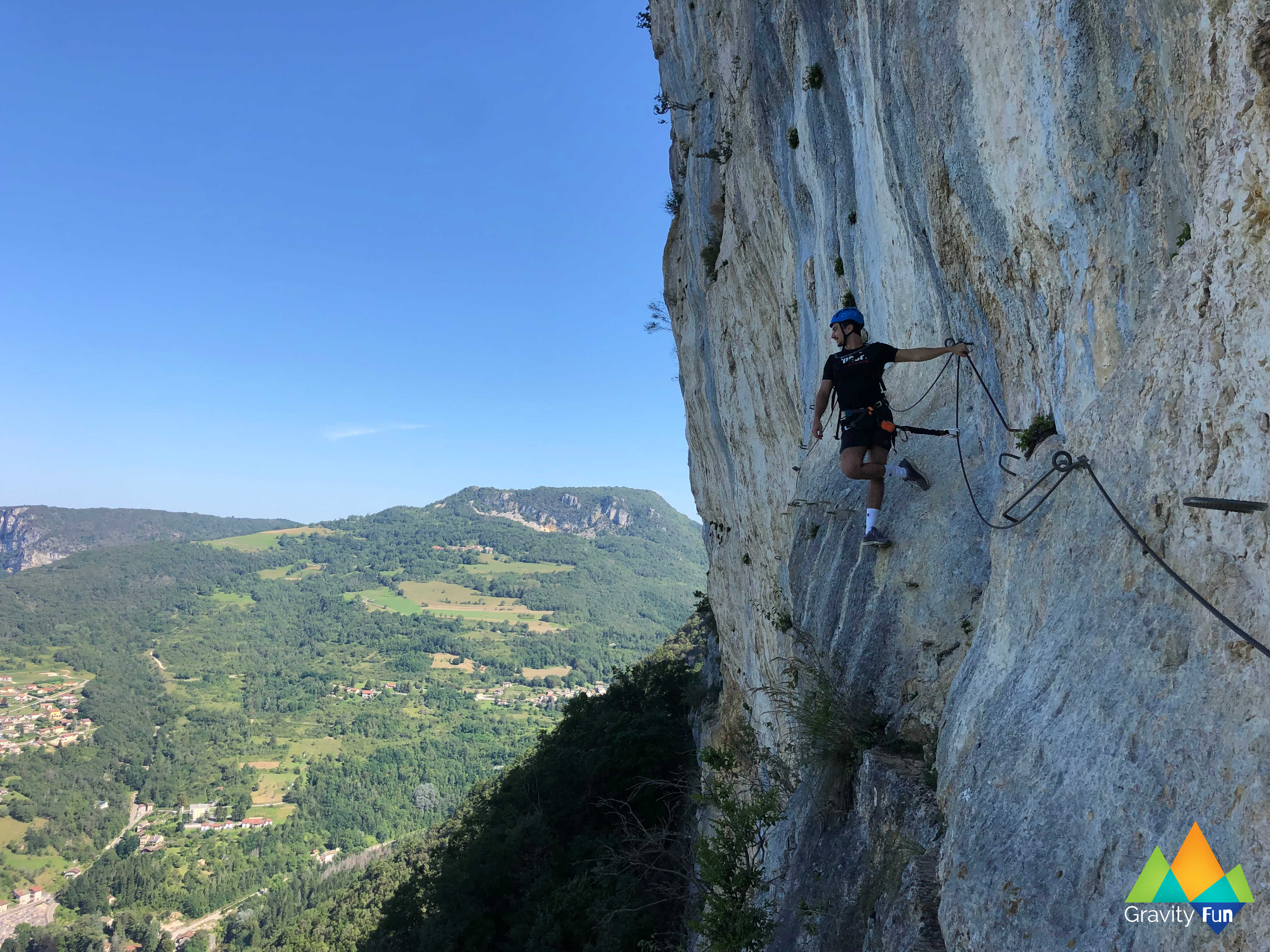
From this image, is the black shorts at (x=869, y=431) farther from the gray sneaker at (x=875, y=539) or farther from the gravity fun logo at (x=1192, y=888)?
the gravity fun logo at (x=1192, y=888)

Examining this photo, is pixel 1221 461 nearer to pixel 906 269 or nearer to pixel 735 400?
pixel 906 269

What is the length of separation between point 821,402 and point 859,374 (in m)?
0.58

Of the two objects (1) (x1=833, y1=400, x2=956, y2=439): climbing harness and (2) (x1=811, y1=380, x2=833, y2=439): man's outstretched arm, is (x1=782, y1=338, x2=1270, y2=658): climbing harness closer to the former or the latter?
(1) (x1=833, y1=400, x2=956, y2=439): climbing harness

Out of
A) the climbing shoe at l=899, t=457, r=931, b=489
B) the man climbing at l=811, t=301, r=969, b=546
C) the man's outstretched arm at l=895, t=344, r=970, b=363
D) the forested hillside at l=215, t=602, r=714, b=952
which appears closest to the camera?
the man's outstretched arm at l=895, t=344, r=970, b=363

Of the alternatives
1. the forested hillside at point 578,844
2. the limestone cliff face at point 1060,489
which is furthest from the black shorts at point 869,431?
the forested hillside at point 578,844

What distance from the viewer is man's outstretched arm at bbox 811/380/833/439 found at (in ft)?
21.1

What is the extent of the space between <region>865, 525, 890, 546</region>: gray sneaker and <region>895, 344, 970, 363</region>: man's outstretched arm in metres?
1.62

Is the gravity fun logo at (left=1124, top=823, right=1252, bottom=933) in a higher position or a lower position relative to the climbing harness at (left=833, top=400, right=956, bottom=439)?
lower

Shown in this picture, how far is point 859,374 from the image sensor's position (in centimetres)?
605

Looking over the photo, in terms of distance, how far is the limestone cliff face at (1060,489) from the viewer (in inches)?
101

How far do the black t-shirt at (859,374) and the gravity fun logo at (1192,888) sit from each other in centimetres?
417

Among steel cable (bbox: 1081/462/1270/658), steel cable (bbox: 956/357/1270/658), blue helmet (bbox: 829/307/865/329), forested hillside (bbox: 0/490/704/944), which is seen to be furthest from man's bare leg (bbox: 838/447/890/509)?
forested hillside (bbox: 0/490/704/944)

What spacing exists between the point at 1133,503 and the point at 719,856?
426 centimetres

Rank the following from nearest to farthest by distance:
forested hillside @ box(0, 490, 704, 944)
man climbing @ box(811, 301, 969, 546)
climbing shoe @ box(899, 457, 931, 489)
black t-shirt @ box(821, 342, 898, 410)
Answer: black t-shirt @ box(821, 342, 898, 410) < man climbing @ box(811, 301, 969, 546) < climbing shoe @ box(899, 457, 931, 489) < forested hillside @ box(0, 490, 704, 944)
